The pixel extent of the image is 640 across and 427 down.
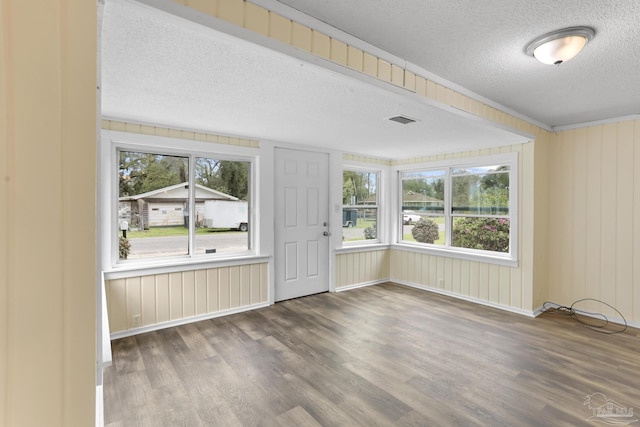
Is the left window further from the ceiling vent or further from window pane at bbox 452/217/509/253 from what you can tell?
window pane at bbox 452/217/509/253

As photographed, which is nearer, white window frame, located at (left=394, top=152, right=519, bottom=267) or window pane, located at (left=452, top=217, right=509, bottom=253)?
white window frame, located at (left=394, top=152, right=519, bottom=267)

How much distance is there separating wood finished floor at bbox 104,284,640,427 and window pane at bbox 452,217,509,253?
39.7 inches

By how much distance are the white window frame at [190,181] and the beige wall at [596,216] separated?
13.4 feet

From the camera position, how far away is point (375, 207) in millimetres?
5719

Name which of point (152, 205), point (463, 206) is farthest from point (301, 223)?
point (463, 206)

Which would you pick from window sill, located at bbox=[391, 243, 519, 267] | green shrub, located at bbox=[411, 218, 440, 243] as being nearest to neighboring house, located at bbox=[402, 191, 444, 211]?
green shrub, located at bbox=[411, 218, 440, 243]

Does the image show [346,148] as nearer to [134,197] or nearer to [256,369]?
[134,197]

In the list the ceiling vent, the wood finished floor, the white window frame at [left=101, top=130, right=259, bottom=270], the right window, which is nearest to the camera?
the wood finished floor

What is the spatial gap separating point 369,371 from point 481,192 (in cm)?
324

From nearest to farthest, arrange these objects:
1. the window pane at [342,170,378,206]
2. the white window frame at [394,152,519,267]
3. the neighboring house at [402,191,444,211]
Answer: the white window frame at [394,152,519,267]
the neighboring house at [402,191,444,211]
the window pane at [342,170,378,206]

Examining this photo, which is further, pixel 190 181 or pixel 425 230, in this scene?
pixel 425 230

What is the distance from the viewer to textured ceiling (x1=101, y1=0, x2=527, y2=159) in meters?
1.64

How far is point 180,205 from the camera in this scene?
376cm

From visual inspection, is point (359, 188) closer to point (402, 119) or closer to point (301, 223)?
point (301, 223)
